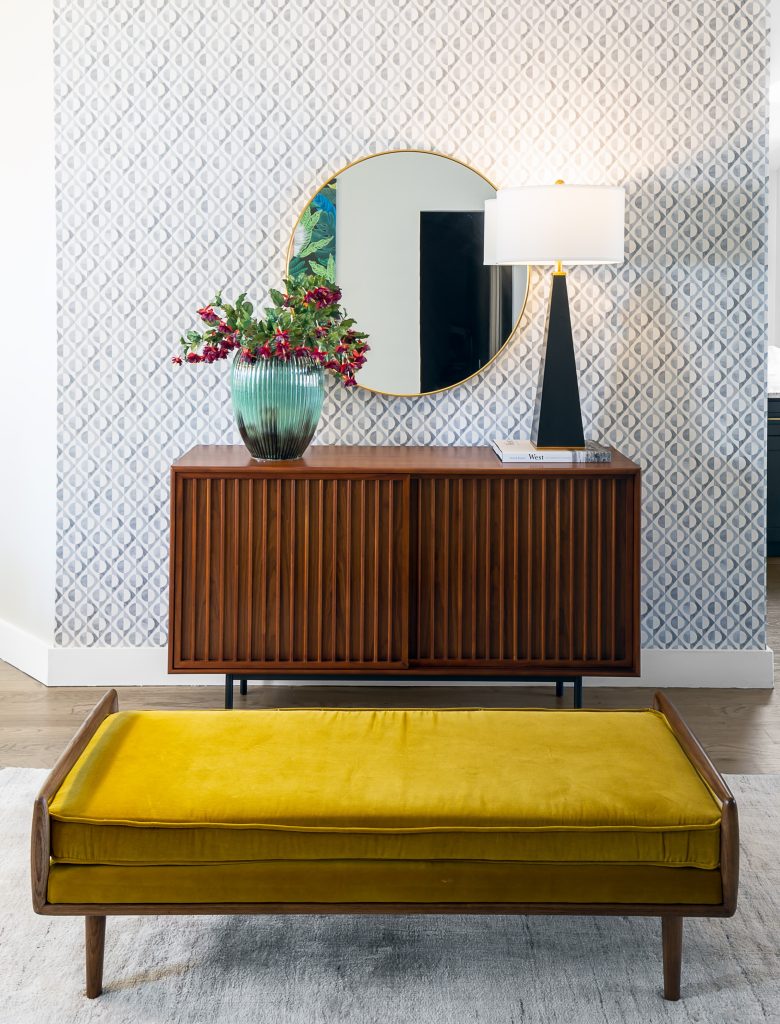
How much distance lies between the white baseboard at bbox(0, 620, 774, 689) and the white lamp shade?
1.36 metres

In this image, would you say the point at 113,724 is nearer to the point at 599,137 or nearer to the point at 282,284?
the point at 282,284

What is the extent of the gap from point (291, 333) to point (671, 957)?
1.95m

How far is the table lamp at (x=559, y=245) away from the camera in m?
3.04

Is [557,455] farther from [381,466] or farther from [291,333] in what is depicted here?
[291,333]

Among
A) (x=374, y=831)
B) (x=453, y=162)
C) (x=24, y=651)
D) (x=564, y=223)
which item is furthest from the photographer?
(x=24, y=651)

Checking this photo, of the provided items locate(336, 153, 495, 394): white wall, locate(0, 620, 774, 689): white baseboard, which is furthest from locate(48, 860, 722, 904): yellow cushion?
locate(336, 153, 495, 394): white wall

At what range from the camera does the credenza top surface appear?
304 cm

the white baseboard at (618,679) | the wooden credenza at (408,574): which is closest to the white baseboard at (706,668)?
the white baseboard at (618,679)

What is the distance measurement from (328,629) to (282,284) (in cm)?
115

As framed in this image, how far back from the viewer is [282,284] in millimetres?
3465

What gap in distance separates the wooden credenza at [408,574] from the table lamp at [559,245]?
216 mm

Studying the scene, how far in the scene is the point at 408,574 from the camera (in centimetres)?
308

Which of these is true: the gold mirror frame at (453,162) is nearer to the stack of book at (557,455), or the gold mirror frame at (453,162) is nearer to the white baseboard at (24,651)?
the stack of book at (557,455)

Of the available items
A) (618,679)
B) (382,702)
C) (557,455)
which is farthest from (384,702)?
(557,455)
